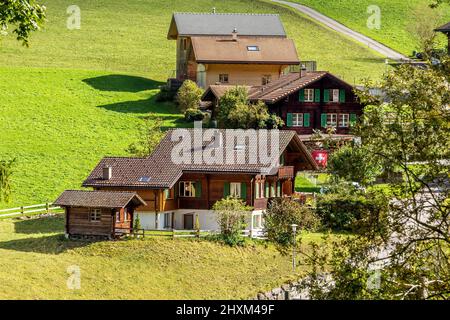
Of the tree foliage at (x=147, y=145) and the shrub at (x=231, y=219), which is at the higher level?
the tree foliage at (x=147, y=145)

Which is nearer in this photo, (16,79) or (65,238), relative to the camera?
(65,238)

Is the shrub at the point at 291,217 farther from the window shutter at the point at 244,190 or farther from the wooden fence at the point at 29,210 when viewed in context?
the wooden fence at the point at 29,210

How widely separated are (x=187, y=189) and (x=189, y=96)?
1160 inches

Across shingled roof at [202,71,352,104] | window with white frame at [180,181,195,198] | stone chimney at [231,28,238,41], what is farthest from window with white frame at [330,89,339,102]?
window with white frame at [180,181,195,198]

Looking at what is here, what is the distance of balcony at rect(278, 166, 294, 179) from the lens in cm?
6550

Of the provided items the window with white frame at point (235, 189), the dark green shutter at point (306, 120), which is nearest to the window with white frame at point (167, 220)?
the window with white frame at point (235, 189)

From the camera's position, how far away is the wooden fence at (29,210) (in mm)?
64500

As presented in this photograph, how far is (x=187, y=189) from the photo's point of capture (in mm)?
63656

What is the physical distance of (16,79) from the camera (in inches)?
4008

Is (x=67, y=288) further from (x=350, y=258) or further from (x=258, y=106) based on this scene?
Result: (x=258, y=106)

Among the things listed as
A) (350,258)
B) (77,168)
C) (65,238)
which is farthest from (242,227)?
(350,258)

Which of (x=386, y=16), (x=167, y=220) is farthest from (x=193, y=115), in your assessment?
(x=386, y=16)

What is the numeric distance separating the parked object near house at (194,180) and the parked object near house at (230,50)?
34.0 meters
